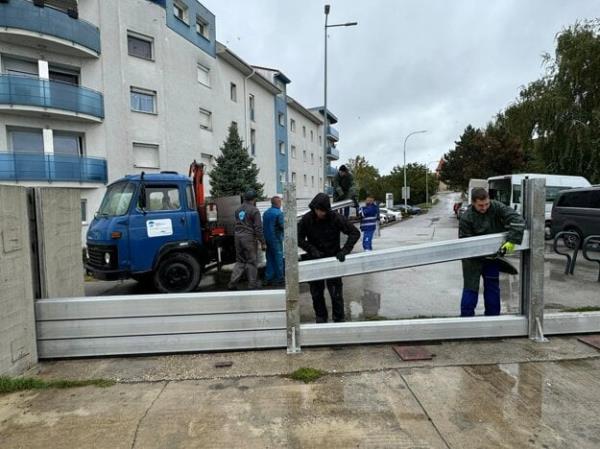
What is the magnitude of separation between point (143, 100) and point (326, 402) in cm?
1932

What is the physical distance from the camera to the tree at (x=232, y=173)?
2028cm

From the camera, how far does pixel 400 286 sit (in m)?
Result: 7.53

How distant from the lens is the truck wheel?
22.3ft

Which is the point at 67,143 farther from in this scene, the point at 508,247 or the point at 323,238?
the point at 508,247

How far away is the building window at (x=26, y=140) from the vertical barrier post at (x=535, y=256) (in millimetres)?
18112

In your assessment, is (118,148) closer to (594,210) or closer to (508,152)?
(594,210)

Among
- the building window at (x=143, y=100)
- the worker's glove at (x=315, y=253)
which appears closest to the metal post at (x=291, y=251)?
the worker's glove at (x=315, y=253)

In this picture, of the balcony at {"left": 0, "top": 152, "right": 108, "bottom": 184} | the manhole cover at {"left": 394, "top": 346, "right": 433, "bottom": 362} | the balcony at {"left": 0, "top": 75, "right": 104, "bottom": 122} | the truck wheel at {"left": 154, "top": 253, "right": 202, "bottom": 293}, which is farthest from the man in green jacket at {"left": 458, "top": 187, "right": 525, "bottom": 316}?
the balcony at {"left": 0, "top": 75, "right": 104, "bottom": 122}

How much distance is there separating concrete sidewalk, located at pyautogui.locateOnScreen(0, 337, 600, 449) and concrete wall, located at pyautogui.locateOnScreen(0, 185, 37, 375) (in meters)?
0.28

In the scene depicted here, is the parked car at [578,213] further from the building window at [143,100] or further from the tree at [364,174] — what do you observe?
the tree at [364,174]

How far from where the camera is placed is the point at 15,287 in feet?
12.2

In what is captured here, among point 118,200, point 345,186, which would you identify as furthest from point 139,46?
point 345,186

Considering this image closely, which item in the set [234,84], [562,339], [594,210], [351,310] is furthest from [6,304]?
[234,84]

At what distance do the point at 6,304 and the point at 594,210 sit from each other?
13004mm
